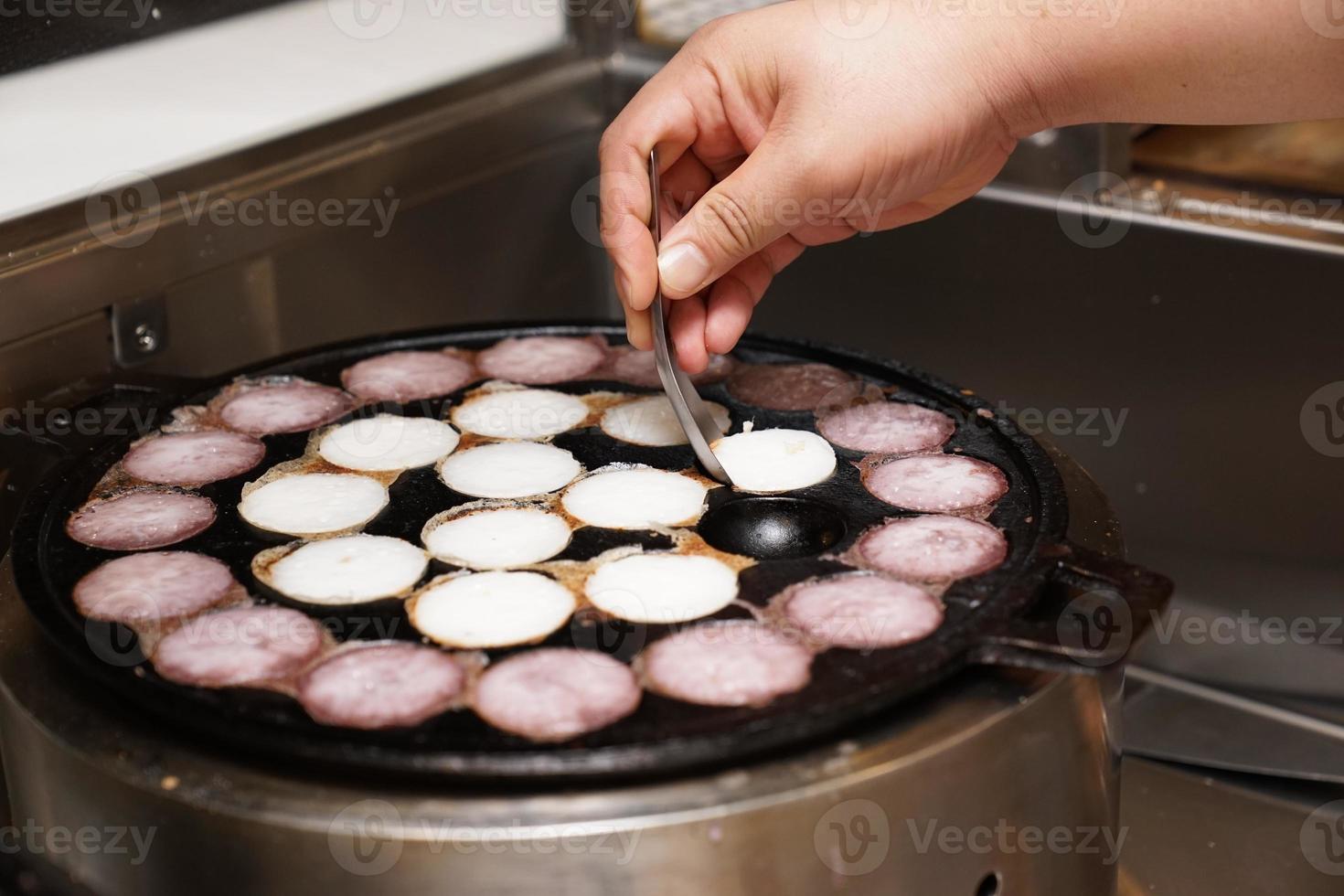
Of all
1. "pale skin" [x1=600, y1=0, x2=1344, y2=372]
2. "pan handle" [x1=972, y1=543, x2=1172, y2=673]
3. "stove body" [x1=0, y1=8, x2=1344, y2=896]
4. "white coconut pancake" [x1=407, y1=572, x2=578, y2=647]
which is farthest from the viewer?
"pale skin" [x1=600, y1=0, x2=1344, y2=372]

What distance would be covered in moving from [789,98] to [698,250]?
21 cm

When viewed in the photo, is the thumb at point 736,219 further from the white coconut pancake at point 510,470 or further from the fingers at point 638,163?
the white coconut pancake at point 510,470

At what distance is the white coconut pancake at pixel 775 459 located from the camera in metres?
1.74

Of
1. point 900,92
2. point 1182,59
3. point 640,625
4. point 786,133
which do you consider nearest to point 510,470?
point 640,625

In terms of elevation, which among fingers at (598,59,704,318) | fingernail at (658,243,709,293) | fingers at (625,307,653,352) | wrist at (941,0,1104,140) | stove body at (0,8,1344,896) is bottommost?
stove body at (0,8,1344,896)

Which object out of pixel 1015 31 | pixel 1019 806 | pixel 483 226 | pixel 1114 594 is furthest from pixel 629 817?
pixel 483 226

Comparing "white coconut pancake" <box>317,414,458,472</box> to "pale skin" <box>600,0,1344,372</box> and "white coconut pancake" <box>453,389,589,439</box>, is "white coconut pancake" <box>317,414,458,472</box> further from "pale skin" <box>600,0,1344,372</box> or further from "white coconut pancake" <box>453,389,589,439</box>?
"pale skin" <box>600,0,1344,372</box>

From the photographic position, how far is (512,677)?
1350 millimetres

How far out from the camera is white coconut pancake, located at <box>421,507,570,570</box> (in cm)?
160

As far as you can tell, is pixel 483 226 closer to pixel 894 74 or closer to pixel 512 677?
pixel 894 74

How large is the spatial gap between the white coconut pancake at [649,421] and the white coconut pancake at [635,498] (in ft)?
0.30

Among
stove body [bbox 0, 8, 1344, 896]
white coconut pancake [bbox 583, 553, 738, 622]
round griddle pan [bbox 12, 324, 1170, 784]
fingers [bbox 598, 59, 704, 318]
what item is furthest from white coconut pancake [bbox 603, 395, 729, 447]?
stove body [bbox 0, 8, 1344, 896]

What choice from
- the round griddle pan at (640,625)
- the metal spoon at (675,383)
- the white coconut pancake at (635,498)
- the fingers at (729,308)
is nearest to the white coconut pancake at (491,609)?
the round griddle pan at (640,625)

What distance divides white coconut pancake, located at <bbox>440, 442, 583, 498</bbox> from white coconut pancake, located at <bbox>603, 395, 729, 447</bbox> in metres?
0.09
